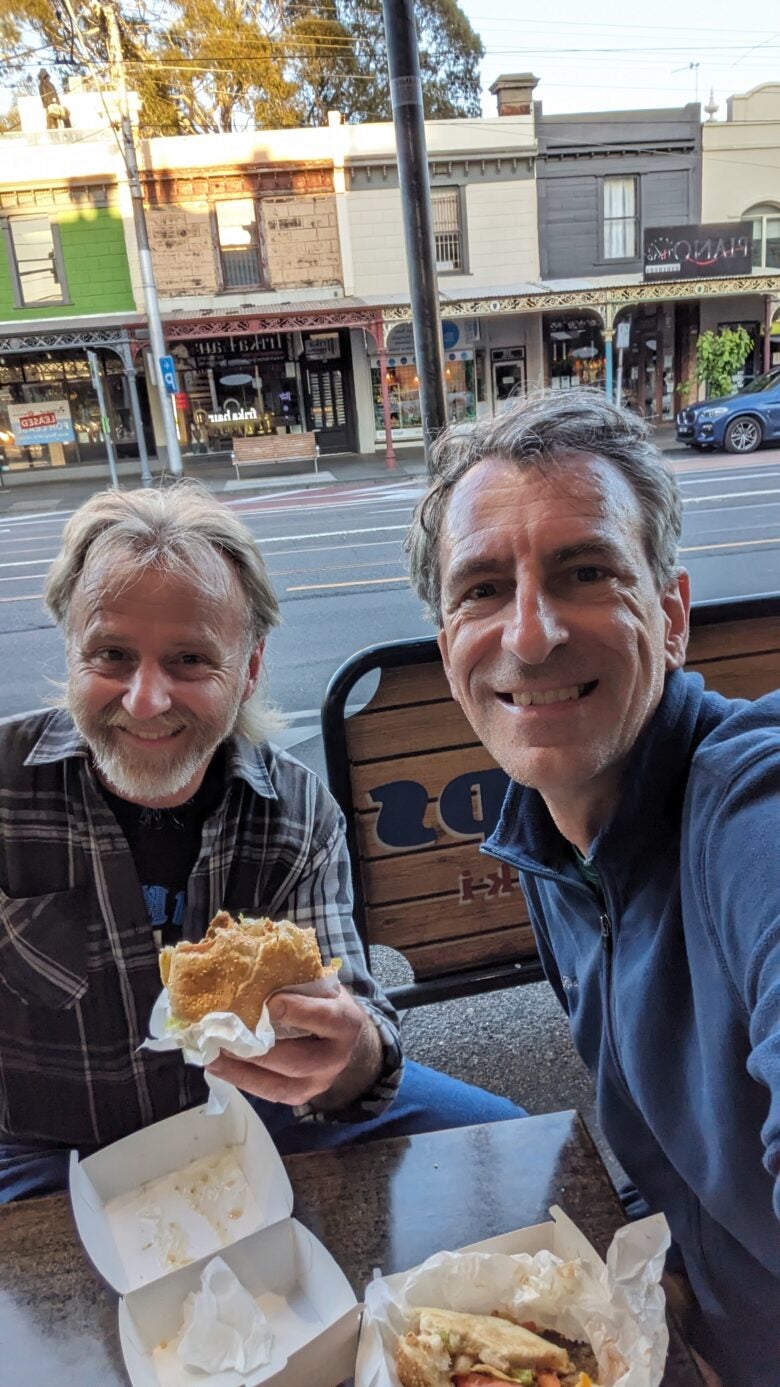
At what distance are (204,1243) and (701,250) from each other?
66.2 feet

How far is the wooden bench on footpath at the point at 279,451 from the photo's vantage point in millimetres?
17406

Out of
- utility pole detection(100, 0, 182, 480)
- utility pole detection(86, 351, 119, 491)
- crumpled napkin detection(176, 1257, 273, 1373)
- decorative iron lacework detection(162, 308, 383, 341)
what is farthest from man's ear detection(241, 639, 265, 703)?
decorative iron lacework detection(162, 308, 383, 341)

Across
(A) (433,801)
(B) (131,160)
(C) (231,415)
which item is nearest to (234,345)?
(C) (231,415)

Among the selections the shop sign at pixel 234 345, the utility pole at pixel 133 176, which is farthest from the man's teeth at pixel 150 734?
the shop sign at pixel 234 345

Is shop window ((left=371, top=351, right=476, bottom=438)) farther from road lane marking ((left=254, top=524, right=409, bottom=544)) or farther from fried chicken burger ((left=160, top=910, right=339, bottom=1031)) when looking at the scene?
fried chicken burger ((left=160, top=910, right=339, bottom=1031))

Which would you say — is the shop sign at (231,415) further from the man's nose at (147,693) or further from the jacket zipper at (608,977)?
the jacket zipper at (608,977)

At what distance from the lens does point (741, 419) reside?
13.6 m

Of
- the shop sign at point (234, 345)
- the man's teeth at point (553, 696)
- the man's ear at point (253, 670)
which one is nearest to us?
the man's teeth at point (553, 696)

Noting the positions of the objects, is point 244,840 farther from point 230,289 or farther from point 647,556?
point 230,289

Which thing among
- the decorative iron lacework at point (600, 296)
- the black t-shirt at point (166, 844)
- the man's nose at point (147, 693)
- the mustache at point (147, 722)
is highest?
the decorative iron lacework at point (600, 296)

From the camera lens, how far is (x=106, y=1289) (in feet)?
3.57

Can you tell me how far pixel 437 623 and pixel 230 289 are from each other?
18963 mm

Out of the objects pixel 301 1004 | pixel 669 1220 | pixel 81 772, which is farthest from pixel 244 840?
pixel 669 1220

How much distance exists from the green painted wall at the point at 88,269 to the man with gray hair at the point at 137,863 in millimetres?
19022
